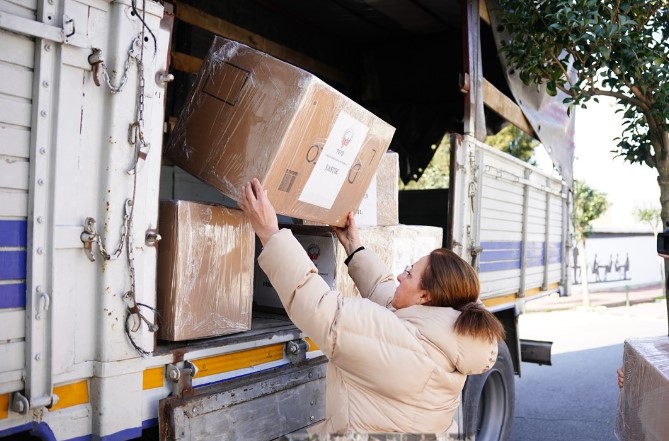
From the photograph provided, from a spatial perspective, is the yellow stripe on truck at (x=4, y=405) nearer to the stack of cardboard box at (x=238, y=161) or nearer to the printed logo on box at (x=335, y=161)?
the stack of cardboard box at (x=238, y=161)

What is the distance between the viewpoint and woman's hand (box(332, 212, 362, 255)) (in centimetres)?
269

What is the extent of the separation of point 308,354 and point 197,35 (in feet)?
8.87

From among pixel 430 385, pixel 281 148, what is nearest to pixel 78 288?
pixel 281 148

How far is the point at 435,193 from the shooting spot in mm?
5102

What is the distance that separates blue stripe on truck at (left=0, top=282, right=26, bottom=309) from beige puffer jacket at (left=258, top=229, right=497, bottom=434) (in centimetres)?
70

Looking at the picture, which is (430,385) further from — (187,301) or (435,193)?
(435,193)

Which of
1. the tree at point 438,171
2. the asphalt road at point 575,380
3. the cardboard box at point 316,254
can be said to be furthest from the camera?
the tree at point 438,171

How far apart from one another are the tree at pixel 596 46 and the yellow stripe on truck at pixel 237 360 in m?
2.66

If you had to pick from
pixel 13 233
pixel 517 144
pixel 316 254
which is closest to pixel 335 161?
pixel 316 254

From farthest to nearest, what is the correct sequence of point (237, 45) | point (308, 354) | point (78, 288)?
point (308, 354) → point (237, 45) → point (78, 288)

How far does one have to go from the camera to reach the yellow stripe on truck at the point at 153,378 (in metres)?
1.92

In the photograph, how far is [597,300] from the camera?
1734 cm

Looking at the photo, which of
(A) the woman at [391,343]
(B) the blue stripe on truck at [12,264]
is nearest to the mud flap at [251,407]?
(A) the woman at [391,343]

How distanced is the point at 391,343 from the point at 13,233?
1.07 m
